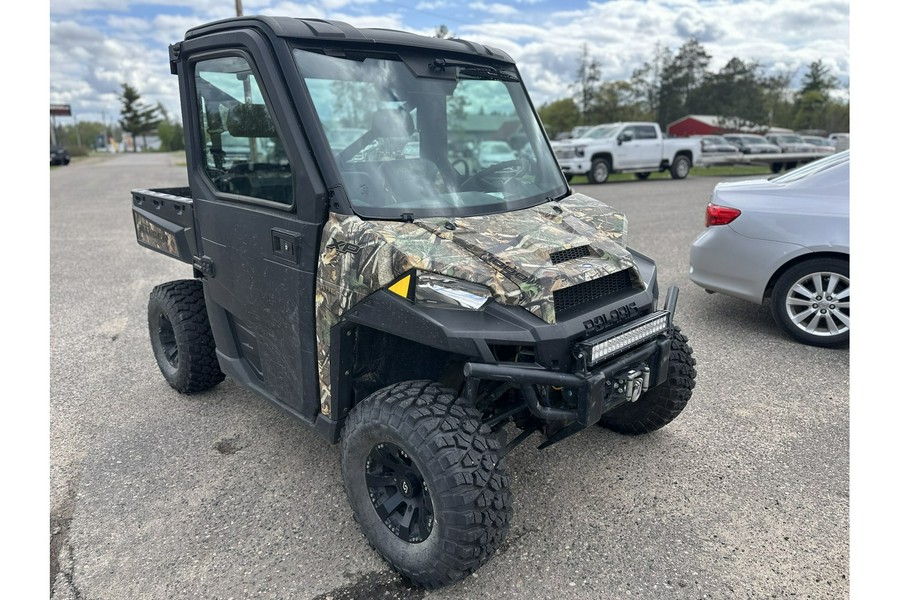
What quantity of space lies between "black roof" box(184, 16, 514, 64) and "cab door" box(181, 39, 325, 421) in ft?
0.36

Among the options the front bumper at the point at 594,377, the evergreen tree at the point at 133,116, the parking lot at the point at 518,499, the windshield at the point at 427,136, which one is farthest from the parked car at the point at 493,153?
the evergreen tree at the point at 133,116

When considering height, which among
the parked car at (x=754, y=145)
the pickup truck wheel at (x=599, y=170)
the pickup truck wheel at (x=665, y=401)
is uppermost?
the parked car at (x=754, y=145)

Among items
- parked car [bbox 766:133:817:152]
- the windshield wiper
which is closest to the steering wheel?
the windshield wiper

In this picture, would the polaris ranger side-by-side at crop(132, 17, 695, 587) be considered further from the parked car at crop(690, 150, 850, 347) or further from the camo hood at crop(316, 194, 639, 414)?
the parked car at crop(690, 150, 850, 347)

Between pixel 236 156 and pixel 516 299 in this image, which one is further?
pixel 236 156

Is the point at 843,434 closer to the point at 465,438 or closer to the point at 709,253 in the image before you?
Answer: the point at 709,253

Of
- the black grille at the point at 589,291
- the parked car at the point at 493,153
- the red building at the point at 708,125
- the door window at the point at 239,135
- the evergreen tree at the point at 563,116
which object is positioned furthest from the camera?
the red building at the point at 708,125

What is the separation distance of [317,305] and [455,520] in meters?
1.06

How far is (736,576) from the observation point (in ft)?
8.27

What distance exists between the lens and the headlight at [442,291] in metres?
2.32

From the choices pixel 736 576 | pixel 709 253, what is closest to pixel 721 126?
pixel 709 253

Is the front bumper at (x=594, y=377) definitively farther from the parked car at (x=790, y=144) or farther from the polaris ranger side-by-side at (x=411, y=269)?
the parked car at (x=790, y=144)

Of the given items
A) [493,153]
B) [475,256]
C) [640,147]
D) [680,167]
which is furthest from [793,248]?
[680,167]

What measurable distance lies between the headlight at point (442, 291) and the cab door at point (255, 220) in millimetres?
507
